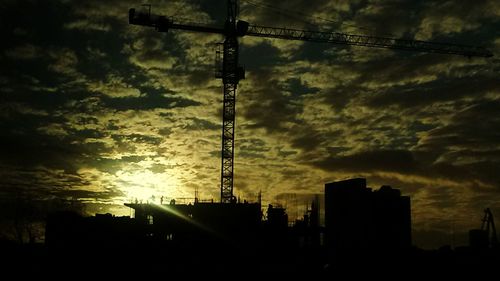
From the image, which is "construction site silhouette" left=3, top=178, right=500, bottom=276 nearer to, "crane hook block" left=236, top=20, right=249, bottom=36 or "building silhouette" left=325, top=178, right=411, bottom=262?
"building silhouette" left=325, top=178, right=411, bottom=262

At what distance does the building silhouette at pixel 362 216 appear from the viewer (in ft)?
378

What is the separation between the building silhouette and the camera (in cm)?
11512

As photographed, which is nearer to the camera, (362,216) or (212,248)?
(212,248)

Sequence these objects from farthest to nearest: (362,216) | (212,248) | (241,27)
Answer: (362,216)
(241,27)
(212,248)

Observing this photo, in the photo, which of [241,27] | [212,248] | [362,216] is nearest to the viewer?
[212,248]

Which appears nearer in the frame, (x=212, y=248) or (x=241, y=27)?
(x=212, y=248)

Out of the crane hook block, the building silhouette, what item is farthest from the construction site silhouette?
the crane hook block

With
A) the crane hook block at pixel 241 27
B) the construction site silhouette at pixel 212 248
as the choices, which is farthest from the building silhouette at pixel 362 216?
the crane hook block at pixel 241 27

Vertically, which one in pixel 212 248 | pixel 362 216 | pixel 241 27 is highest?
pixel 241 27

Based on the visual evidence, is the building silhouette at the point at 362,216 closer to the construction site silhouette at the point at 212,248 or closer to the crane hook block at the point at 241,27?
the construction site silhouette at the point at 212,248

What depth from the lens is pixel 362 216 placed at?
117m

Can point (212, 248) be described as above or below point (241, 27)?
below

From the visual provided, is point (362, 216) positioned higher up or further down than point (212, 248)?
higher up

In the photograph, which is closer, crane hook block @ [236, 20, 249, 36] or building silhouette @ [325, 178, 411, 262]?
crane hook block @ [236, 20, 249, 36]
